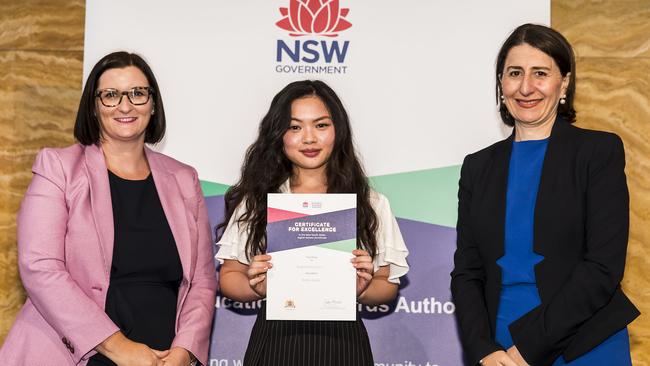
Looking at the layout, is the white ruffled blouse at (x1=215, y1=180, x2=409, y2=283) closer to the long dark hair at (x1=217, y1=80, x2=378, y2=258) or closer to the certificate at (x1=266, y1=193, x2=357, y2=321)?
the long dark hair at (x1=217, y1=80, x2=378, y2=258)

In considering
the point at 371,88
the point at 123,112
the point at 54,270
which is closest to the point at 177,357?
the point at 54,270

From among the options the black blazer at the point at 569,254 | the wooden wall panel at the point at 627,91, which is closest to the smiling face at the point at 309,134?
the black blazer at the point at 569,254

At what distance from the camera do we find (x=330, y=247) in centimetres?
290

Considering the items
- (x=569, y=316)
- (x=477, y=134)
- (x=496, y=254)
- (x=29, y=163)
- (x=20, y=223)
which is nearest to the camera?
(x=569, y=316)

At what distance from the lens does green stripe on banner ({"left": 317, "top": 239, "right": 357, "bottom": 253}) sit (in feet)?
9.49

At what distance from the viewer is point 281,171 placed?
331 cm

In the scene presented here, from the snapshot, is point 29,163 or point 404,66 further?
point 29,163

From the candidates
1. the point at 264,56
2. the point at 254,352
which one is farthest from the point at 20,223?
the point at 264,56

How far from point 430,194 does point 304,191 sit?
1039 millimetres

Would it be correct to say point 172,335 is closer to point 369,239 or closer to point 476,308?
point 369,239

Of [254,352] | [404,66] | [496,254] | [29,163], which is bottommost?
[254,352]

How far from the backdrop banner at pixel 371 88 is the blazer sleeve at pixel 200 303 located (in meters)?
0.79

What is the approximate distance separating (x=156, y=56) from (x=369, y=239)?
1855mm

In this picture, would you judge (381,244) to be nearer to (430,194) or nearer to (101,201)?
(430,194)
